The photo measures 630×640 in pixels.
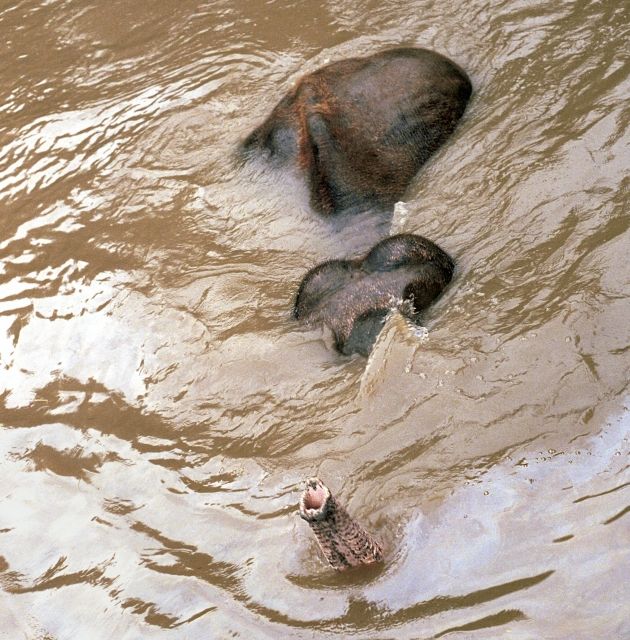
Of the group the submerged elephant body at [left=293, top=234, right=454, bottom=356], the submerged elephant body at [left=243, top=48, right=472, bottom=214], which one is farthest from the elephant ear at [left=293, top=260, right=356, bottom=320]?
the submerged elephant body at [left=243, top=48, right=472, bottom=214]

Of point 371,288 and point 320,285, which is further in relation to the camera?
point 320,285

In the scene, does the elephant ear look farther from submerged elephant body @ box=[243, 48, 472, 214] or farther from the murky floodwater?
submerged elephant body @ box=[243, 48, 472, 214]

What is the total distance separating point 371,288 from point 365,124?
150 centimetres

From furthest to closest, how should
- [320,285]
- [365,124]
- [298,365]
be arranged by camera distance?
[365,124], [320,285], [298,365]

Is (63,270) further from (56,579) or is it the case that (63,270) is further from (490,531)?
(490,531)

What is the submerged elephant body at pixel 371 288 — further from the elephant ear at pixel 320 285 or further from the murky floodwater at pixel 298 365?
the murky floodwater at pixel 298 365

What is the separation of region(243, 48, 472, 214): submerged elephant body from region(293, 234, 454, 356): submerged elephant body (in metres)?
0.67

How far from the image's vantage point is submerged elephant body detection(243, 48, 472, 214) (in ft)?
19.2

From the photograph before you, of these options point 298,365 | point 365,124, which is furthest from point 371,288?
point 365,124

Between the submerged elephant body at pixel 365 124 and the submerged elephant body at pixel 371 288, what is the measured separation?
2.21ft

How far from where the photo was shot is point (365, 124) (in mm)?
6078

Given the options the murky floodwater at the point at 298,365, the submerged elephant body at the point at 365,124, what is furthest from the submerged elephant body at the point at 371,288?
the submerged elephant body at the point at 365,124

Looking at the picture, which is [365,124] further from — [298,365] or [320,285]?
[298,365]

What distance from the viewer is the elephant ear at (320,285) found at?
5125 mm
